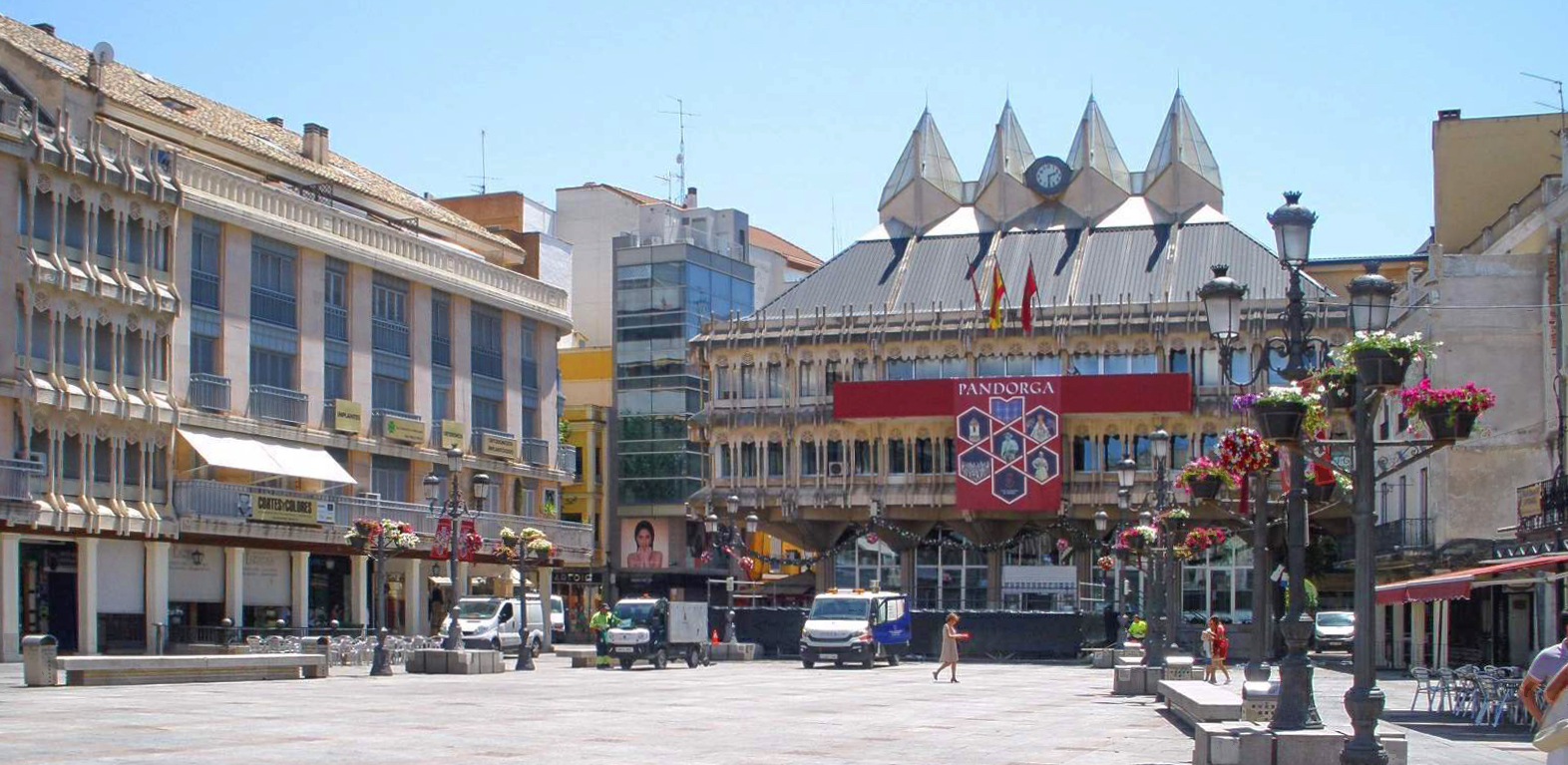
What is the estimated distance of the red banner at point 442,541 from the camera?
199ft

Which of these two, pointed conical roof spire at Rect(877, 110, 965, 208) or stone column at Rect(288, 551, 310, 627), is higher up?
pointed conical roof spire at Rect(877, 110, 965, 208)

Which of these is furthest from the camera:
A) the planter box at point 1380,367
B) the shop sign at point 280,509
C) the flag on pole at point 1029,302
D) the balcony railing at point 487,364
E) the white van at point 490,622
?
the flag on pole at point 1029,302

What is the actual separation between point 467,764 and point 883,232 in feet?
224

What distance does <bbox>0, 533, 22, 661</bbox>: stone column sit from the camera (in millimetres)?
46562

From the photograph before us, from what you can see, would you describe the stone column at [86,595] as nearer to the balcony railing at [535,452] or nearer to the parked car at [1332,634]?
the balcony railing at [535,452]

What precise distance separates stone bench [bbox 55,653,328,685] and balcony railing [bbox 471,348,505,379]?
98.5ft

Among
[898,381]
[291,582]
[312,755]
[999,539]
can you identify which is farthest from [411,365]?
[312,755]

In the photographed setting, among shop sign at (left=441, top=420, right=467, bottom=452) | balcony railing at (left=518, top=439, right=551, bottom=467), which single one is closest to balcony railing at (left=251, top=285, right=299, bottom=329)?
shop sign at (left=441, top=420, right=467, bottom=452)

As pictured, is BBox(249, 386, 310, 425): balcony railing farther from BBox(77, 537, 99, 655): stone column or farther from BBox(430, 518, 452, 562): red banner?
BBox(77, 537, 99, 655): stone column

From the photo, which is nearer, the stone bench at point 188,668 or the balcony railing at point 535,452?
the stone bench at point 188,668

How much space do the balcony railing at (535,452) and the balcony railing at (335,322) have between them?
1105 cm

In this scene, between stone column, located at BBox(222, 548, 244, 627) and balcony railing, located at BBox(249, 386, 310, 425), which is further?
balcony railing, located at BBox(249, 386, 310, 425)

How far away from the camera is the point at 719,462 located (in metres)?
78.1

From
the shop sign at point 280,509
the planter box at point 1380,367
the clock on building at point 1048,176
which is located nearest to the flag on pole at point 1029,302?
the clock on building at point 1048,176
